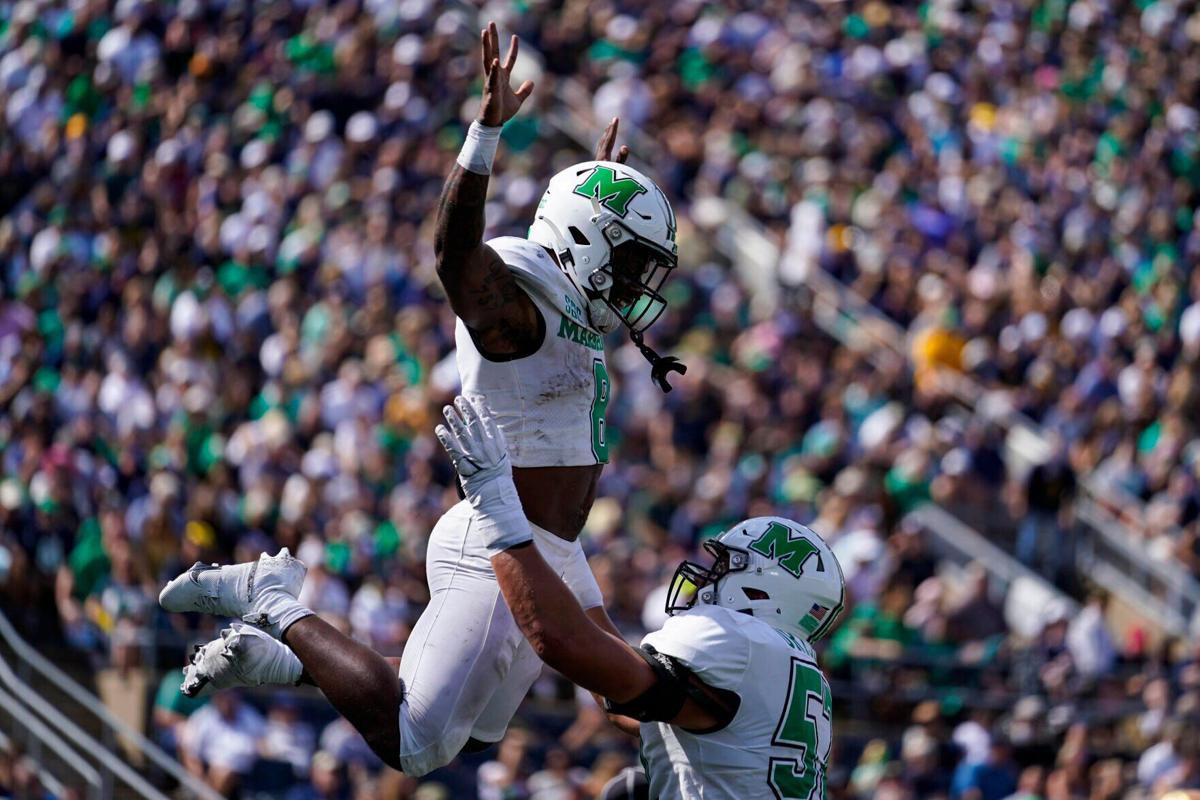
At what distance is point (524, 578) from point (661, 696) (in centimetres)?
47

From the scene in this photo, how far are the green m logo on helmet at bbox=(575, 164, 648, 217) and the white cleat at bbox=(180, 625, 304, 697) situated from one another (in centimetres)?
153

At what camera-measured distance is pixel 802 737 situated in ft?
19.2

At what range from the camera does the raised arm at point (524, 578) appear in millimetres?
5543

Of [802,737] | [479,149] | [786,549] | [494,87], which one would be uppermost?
[494,87]

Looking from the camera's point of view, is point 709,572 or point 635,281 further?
point 635,281

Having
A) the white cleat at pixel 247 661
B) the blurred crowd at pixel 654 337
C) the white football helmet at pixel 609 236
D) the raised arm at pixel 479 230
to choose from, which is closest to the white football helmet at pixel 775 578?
the white football helmet at pixel 609 236

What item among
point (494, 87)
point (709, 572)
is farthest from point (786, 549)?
point (494, 87)

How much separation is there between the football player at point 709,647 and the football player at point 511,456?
276mm

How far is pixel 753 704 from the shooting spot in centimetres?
578

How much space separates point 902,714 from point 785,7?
11.3 meters

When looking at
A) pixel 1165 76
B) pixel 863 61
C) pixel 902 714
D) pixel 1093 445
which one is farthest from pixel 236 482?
pixel 1165 76

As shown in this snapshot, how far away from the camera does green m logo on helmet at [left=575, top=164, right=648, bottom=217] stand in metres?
6.22

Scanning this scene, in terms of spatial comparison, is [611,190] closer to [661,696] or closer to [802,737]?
[661,696]

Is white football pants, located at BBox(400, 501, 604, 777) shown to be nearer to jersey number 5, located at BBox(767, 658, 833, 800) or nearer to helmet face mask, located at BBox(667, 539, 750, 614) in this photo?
helmet face mask, located at BBox(667, 539, 750, 614)
